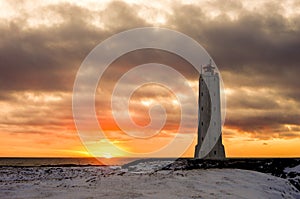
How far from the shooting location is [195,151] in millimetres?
50438

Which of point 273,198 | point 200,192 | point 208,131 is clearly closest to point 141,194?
point 200,192

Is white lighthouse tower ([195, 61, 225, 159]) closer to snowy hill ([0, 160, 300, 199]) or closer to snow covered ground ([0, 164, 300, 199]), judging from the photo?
snowy hill ([0, 160, 300, 199])

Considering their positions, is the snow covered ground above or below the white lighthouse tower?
below

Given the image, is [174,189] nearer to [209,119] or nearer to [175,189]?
[175,189]

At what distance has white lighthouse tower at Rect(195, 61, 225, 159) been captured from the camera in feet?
162

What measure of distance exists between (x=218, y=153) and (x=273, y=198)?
32168 millimetres

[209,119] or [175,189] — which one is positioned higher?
[209,119]

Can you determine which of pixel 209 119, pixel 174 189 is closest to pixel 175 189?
pixel 174 189

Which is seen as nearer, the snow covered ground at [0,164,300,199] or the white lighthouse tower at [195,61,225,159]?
the snow covered ground at [0,164,300,199]

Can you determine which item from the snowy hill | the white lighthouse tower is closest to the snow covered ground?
the snowy hill

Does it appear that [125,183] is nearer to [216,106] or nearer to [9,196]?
[9,196]

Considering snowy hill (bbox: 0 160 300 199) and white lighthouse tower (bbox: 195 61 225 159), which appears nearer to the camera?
snowy hill (bbox: 0 160 300 199)

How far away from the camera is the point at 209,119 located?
50.1 m

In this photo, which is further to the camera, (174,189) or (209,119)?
(209,119)
